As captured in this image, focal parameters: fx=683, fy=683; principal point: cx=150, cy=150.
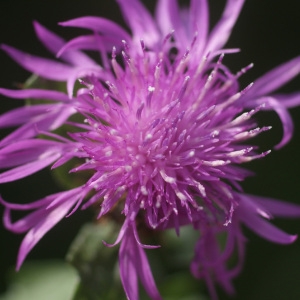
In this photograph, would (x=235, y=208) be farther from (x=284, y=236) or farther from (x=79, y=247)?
(x=79, y=247)

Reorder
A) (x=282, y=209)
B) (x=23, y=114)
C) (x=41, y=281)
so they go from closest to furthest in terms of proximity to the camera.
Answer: (x=23, y=114) → (x=282, y=209) → (x=41, y=281)

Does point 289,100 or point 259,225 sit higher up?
point 289,100

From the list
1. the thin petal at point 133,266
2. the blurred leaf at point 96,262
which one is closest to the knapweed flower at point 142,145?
the thin petal at point 133,266

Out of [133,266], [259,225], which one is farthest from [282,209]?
[133,266]

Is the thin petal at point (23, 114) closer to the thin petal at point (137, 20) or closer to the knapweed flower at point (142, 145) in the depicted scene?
the knapweed flower at point (142, 145)

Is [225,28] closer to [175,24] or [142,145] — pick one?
[175,24]

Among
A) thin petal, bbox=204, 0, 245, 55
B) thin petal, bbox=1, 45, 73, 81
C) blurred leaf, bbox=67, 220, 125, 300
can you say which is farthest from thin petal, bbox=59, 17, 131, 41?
blurred leaf, bbox=67, 220, 125, 300

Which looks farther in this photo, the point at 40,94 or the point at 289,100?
the point at 289,100
